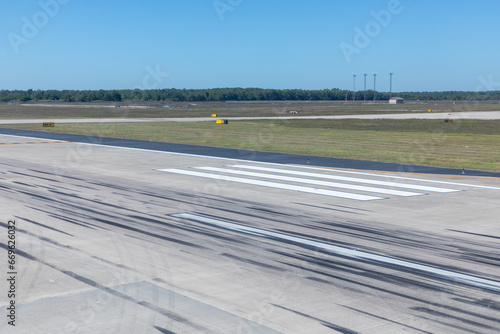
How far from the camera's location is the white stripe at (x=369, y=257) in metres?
8.44

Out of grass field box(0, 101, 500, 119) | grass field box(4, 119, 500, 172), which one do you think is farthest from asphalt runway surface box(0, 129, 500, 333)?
grass field box(0, 101, 500, 119)

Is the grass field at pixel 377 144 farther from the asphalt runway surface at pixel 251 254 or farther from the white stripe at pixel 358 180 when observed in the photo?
the asphalt runway surface at pixel 251 254

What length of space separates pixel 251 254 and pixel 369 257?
1977 millimetres

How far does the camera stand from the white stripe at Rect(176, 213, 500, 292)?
844 cm

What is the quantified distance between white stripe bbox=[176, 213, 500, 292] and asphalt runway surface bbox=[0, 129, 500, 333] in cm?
3

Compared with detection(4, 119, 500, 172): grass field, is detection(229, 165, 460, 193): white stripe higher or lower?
higher

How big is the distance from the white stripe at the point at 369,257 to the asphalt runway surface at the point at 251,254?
0.03 metres

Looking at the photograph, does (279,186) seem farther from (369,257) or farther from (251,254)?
(369,257)

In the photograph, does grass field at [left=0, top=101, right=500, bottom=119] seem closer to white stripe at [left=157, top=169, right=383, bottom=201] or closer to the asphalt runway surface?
white stripe at [left=157, top=169, right=383, bottom=201]

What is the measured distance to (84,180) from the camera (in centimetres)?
1864

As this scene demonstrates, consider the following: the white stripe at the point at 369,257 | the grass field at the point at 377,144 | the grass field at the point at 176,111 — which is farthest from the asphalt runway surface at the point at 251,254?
the grass field at the point at 176,111

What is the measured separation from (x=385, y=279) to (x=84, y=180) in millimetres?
12535

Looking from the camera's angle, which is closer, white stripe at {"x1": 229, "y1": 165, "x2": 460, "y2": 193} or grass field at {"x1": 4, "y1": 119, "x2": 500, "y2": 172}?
white stripe at {"x1": 229, "y1": 165, "x2": 460, "y2": 193}

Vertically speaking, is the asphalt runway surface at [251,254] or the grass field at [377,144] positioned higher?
the asphalt runway surface at [251,254]
